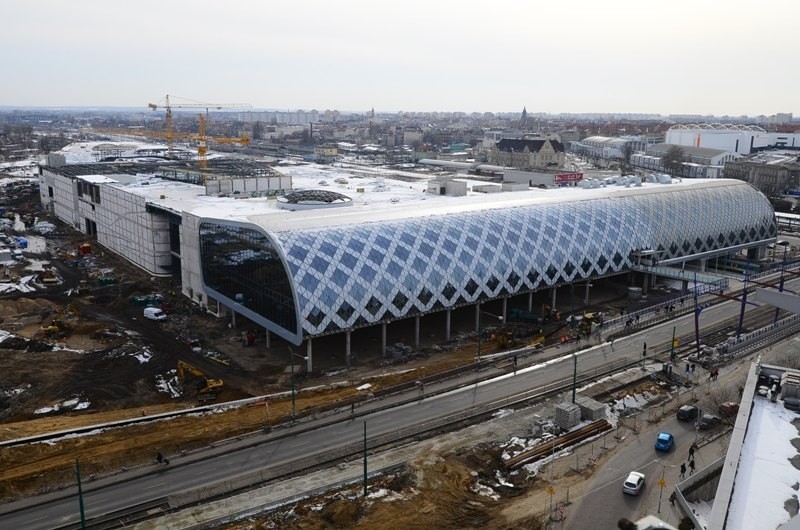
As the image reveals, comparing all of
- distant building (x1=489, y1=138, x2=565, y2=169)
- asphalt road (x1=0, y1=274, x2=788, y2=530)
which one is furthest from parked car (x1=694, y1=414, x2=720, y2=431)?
distant building (x1=489, y1=138, x2=565, y2=169)

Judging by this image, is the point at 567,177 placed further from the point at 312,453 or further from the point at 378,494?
the point at 378,494

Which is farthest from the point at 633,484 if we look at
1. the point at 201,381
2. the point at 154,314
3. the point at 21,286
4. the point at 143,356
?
the point at 21,286

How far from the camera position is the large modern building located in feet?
180

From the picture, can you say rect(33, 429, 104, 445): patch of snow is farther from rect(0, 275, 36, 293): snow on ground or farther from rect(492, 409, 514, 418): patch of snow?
rect(0, 275, 36, 293): snow on ground

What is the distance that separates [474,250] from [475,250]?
→ 14cm

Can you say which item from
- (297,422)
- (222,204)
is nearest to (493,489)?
(297,422)

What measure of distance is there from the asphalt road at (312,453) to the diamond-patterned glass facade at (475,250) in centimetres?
1033

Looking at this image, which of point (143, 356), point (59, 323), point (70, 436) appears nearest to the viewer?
point (70, 436)

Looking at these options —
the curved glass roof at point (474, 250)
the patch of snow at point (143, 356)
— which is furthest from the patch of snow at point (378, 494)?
the patch of snow at point (143, 356)

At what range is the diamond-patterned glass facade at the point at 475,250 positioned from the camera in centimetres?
5409

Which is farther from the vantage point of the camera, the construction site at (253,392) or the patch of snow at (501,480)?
the patch of snow at (501,480)

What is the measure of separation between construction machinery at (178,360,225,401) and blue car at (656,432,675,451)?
31589 mm

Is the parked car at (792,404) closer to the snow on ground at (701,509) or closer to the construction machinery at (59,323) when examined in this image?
the snow on ground at (701,509)

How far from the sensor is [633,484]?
35.8m
